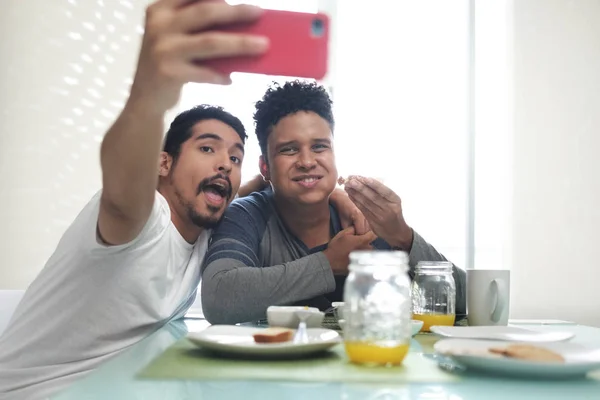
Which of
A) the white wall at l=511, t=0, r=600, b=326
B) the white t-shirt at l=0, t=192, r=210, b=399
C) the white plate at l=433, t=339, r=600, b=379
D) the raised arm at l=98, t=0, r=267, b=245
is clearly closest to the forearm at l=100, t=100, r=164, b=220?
the raised arm at l=98, t=0, r=267, b=245

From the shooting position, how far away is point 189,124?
1.50 metres

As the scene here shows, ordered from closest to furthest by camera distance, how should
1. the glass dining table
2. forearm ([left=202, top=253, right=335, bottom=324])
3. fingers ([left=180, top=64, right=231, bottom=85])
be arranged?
the glass dining table
fingers ([left=180, top=64, right=231, bottom=85])
forearm ([left=202, top=253, right=335, bottom=324])

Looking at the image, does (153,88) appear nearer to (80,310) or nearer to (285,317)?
(285,317)

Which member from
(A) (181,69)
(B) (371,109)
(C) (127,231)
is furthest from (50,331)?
(B) (371,109)

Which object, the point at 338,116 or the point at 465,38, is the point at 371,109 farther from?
the point at 465,38

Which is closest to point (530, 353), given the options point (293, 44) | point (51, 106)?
point (293, 44)

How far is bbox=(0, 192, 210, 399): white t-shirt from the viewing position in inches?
43.5

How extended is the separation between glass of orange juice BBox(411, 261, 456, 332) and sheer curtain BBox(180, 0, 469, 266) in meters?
1.73

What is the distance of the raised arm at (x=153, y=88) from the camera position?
24.5 inches

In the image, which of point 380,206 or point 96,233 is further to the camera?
point 380,206

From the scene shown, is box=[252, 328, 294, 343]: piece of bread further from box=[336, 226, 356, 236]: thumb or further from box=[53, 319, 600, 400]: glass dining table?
box=[336, 226, 356, 236]: thumb

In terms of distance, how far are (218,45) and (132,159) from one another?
316mm

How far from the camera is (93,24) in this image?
2834 millimetres

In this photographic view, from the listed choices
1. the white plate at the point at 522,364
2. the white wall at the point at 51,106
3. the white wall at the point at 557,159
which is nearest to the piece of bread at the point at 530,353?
the white plate at the point at 522,364
